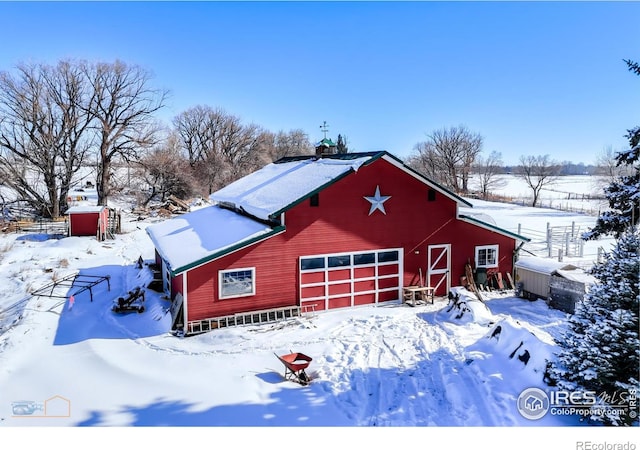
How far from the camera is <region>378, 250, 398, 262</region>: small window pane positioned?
593 inches

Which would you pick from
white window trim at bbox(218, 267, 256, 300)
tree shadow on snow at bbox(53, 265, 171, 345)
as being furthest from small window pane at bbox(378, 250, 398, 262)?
tree shadow on snow at bbox(53, 265, 171, 345)

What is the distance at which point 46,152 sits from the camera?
115ft

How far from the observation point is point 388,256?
15188mm

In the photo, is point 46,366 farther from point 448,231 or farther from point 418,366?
point 448,231

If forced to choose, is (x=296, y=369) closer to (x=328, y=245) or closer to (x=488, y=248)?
(x=328, y=245)

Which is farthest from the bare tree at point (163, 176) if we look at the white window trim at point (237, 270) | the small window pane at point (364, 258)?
the small window pane at point (364, 258)

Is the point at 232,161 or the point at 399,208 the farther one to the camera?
the point at 232,161

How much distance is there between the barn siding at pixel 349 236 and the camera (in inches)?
505

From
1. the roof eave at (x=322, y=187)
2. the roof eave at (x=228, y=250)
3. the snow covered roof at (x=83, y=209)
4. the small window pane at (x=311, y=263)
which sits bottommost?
the small window pane at (x=311, y=263)

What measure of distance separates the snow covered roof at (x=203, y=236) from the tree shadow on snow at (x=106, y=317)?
72.1 inches

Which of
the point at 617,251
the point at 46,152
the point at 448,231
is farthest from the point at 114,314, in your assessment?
the point at 46,152

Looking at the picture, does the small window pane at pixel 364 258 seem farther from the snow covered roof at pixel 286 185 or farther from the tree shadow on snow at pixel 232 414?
the tree shadow on snow at pixel 232 414

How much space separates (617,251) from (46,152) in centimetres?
3924

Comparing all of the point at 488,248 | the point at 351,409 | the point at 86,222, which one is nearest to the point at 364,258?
the point at 488,248
